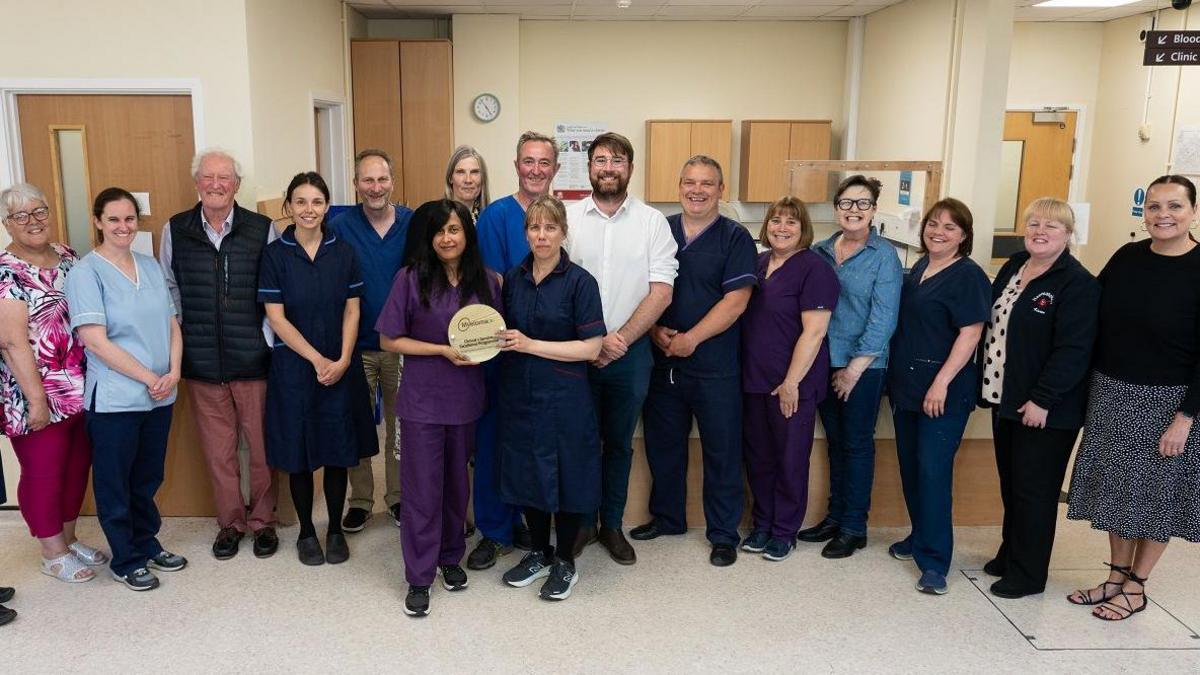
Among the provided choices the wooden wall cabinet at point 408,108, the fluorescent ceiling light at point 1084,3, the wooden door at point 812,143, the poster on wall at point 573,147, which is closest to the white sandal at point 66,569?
the wooden wall cabinet at point 408,108

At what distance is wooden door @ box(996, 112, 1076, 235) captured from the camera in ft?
24.5

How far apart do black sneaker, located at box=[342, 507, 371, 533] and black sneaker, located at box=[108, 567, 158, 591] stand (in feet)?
2.50

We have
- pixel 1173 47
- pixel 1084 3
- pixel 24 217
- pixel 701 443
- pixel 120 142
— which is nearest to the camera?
pixel 24 217

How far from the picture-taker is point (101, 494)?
3.13m

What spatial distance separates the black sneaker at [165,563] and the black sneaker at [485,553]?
42.9 inches

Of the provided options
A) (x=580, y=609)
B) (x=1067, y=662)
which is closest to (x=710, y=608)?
(x=580, y=609)

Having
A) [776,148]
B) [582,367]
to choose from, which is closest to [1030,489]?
[582,367]

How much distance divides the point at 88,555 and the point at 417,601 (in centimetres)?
135

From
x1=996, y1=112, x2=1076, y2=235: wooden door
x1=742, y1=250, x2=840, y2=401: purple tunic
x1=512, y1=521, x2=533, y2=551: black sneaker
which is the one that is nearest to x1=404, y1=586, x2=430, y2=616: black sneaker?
x1=512, y1=521, x2=533, y2=551: black sneaker

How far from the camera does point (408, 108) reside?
707 cm

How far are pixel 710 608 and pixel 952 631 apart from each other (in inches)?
A: 31.9

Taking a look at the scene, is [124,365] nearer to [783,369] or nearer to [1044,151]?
[783,369]

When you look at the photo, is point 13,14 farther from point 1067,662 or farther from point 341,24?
point 1067,662

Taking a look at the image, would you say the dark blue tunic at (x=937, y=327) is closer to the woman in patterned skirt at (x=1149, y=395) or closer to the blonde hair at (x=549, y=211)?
the woman in patterned skirt at (x=1149, y=395)
